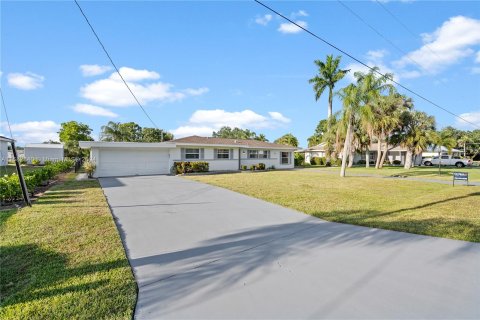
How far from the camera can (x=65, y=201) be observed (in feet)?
29.7

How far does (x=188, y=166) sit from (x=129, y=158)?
461 centimetres

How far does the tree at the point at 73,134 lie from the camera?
4484 cm

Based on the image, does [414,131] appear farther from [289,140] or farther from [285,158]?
[289,140]

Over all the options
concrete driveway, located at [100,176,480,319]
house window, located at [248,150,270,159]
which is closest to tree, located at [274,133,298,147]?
house window, located at [248,150,270,159]

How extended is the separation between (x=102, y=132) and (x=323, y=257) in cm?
5464

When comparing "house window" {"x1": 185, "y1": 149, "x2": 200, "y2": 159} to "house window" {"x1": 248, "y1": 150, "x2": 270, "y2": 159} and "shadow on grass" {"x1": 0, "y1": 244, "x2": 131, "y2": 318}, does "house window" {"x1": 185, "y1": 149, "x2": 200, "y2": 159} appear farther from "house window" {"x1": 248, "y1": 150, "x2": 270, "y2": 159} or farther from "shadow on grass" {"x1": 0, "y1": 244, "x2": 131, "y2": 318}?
"shadow on grass" {"x1": 0, "y1": 244, "x2": 131, "y2": 318}

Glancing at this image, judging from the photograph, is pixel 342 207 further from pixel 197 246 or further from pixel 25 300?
pixel 25 300

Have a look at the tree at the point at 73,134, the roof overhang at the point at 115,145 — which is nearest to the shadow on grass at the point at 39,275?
the roof overhang at the point at 115,145

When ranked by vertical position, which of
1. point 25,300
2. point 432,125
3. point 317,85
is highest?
point 317,85

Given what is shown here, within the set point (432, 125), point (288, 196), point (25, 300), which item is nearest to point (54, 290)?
point (25, 300)

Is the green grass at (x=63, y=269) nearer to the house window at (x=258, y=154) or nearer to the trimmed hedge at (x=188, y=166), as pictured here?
the trimmed hedge at (x=188, y=166)

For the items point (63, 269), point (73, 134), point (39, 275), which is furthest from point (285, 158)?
point (73, 134)

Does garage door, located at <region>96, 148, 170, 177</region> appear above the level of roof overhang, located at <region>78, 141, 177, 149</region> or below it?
below

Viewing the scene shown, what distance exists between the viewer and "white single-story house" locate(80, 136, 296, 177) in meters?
19.6
